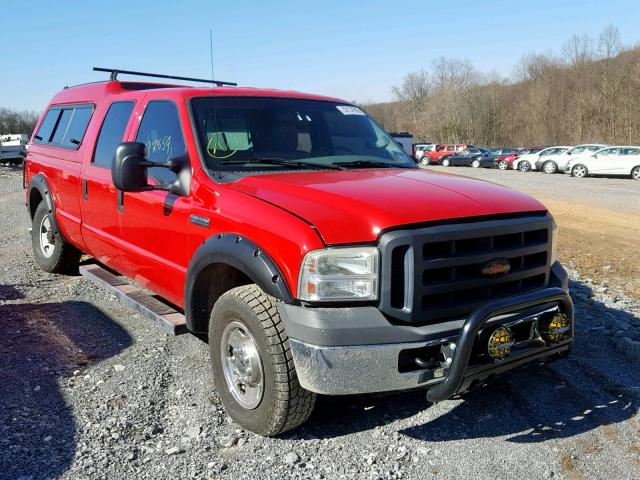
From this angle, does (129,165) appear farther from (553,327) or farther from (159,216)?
(553,327)

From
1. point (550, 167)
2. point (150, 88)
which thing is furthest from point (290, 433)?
point (550, 167)

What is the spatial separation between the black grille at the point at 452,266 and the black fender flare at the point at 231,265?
57cm

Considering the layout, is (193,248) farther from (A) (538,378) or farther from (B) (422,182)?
(A) (538,378)

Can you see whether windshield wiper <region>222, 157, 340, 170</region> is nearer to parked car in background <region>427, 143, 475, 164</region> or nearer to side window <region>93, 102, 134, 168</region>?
side window <region>93, 102, 134, 168</region>

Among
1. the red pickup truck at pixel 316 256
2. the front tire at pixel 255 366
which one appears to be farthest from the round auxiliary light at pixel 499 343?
the front tire at pixel 255 366

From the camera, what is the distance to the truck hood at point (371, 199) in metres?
2.96

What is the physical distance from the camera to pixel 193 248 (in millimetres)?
3809

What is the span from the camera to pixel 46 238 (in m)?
6.98

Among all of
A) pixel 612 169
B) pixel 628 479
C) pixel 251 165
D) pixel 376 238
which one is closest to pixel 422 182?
pixel 376 238

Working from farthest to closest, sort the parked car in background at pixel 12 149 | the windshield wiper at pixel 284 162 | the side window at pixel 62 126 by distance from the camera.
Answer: the parked car in background at pixel 12 149 < the side window at pixel 62 126 < the windshield wiper at pixel 284 162

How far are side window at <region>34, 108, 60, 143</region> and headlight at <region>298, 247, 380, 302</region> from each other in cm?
490

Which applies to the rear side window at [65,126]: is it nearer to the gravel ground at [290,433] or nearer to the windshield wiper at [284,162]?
the gravel ground at [290,433]

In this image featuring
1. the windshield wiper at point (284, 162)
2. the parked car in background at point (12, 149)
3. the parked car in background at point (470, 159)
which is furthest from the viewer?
the parked car in background at point (470, 159)

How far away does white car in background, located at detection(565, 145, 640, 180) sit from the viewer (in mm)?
26406
